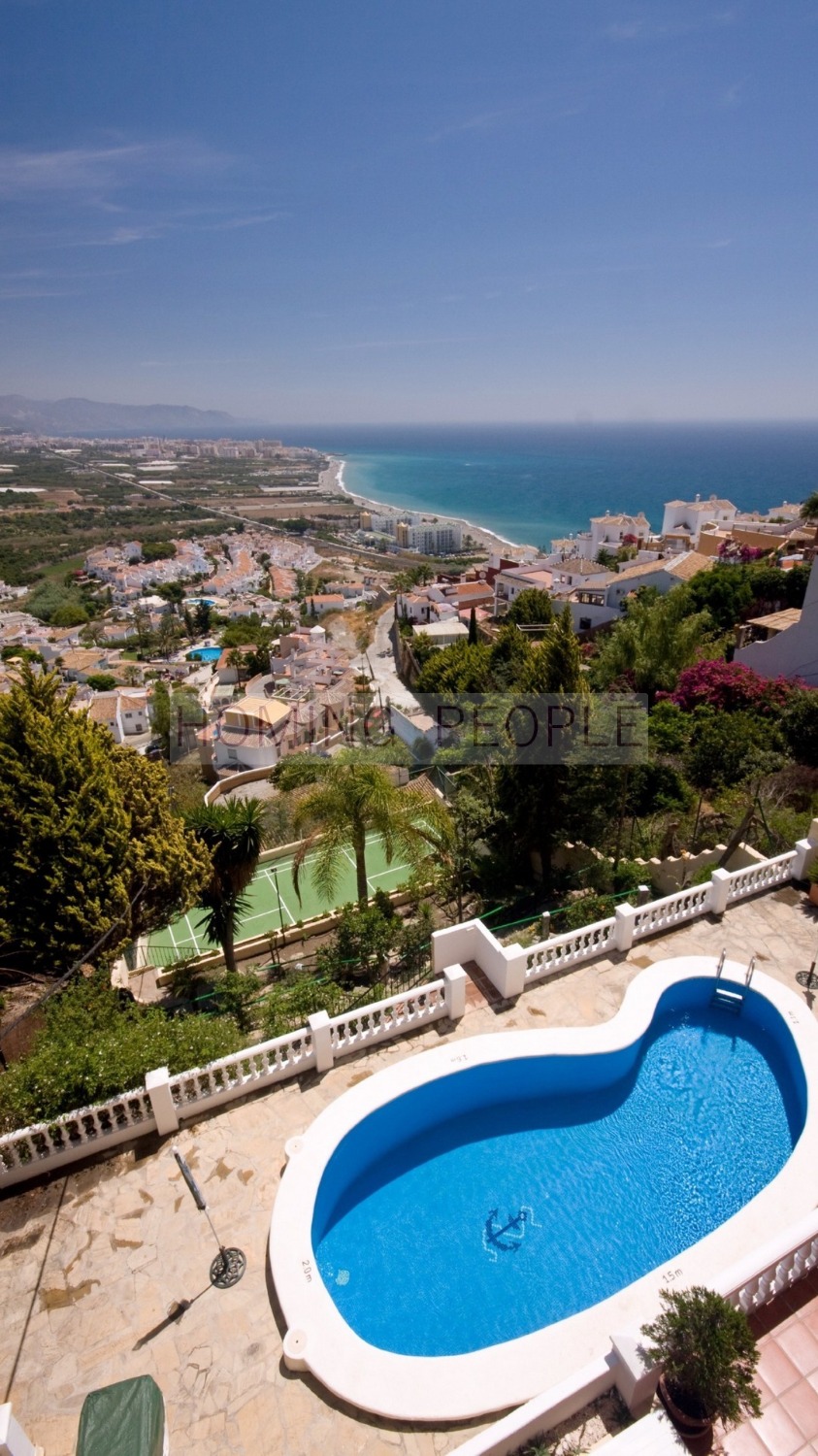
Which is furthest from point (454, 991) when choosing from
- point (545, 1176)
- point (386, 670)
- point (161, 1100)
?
point (386, 670)

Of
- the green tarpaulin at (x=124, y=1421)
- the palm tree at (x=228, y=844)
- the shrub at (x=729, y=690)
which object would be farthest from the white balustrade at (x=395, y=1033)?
the shrub at (x=729, y=690)

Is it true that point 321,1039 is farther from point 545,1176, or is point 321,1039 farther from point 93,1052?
point 545,1176

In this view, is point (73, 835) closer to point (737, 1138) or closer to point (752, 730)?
point (737, 1138)

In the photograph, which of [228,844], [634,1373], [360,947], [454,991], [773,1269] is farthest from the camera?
[228,844]

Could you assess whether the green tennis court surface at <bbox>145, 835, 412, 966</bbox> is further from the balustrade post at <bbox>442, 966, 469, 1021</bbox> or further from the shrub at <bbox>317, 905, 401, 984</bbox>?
the balustrade post at <bbox>442, 966, 469, 1021</bbox>

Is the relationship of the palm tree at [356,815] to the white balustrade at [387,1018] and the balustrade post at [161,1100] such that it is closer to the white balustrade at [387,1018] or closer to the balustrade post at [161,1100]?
the white balustrade at [387,1018]

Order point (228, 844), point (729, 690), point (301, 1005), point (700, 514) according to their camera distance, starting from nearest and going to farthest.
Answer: point (301, 1005) < point (228, 844) < point (729, 690) < point (700, 514)

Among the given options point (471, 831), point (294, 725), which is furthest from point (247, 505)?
point (471, 831)
